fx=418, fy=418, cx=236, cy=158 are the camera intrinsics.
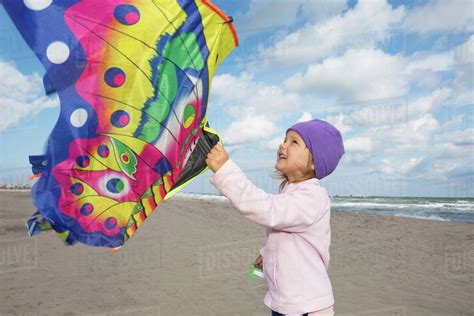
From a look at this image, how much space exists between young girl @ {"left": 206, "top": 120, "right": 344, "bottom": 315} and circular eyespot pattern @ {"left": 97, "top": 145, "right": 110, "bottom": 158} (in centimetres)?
48

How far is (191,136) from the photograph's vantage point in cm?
203

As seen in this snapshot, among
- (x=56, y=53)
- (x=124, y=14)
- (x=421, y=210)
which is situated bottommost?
(x=421, y=210)

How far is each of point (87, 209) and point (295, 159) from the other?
3.60 feet

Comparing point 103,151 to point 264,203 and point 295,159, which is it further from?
point 295,159

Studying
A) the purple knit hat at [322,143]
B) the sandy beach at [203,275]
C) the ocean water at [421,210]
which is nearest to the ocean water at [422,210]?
the ocean water at [421,210]

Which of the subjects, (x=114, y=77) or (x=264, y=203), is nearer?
(x=114, y=77)

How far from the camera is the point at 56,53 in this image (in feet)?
6.07

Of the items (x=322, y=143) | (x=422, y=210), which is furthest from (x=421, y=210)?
(x=322, y=143)

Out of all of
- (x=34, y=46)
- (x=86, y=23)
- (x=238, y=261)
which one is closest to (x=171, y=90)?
(x=86, y=23)

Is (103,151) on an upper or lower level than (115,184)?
upper

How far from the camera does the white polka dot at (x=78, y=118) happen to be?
6.19 feet

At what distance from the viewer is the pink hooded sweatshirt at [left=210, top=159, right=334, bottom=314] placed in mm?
2047

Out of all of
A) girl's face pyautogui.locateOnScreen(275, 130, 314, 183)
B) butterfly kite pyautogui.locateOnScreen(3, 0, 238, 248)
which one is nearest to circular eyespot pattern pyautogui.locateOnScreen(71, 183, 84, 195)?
butterfly kite pyautogui.locateOnScreen(3, 0, 238, 248)

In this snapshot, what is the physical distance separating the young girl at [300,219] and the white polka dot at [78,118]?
1.98ft
